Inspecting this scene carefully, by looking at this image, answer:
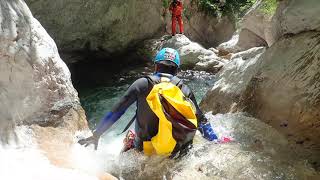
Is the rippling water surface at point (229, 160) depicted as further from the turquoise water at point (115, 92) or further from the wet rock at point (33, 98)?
the turquoise water at point (115, 92)

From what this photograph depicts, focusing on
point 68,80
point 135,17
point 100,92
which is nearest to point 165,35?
point 135,17

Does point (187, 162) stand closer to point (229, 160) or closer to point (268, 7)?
point (229, 160)

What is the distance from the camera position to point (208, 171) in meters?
4.54

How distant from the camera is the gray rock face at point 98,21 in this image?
13867 millimetres

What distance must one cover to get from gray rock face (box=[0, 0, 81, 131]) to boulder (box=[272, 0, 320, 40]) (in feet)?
10.9

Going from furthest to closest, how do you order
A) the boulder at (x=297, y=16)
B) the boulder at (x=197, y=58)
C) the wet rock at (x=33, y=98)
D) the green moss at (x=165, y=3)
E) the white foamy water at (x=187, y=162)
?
the green moss at (x=165, y=3), the boulder at (x=197, y=58), the boulder at (x=297, y=16), the wet rock at (x=33, y=98), the white foamy water at (x=187, y=162)

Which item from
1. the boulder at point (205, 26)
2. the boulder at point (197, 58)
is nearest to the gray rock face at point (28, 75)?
the boulder at point (197, 58)

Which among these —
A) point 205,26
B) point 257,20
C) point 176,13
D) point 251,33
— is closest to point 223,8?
point 205,26

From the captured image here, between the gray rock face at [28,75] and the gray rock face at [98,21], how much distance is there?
7.91 m

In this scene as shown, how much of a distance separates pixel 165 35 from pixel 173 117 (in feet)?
41.9

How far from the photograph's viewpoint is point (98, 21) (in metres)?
14.7

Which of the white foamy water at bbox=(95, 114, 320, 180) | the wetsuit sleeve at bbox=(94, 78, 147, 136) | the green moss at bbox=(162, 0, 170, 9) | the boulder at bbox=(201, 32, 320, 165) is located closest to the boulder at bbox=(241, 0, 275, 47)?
the green moss at bbox=(162, 0, 170, 9)

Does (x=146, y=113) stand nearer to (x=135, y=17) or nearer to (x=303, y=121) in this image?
(x=303, y=121)

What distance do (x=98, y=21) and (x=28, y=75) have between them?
9.54 metres
